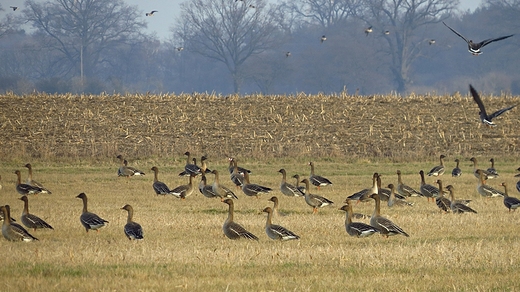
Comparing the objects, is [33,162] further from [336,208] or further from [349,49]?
[349,49]

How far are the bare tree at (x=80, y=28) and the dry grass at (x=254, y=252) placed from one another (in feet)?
284

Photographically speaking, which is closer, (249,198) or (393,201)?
(393,201)

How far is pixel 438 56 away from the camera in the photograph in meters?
120

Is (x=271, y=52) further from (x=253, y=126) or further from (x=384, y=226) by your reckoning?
(x=384, y=226)

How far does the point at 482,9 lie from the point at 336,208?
4327 inches

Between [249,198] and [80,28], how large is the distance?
292 feet

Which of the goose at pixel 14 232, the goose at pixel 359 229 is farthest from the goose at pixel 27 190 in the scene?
the goose at pixel 359 229

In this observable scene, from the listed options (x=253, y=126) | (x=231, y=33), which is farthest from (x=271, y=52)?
(x=253, y=126)

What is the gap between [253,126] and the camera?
42.2 metres

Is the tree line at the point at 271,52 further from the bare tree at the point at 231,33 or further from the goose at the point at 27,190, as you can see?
the goose at the point at 27,190

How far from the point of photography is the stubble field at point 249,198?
11.1 m

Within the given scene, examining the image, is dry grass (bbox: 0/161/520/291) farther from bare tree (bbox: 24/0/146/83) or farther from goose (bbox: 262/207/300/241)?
bare tree (bbox: 24/0/146/83)

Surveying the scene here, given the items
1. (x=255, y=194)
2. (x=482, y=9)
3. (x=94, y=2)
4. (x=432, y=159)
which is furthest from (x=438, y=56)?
(x=255, y=194)

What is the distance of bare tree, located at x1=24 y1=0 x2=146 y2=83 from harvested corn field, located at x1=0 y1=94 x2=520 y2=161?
60.0 m
